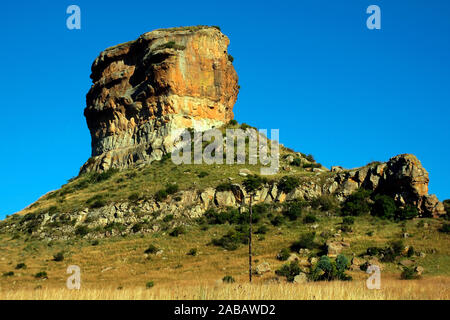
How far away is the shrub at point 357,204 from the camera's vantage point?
4547 centimetres

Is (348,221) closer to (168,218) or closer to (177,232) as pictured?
(177,232)

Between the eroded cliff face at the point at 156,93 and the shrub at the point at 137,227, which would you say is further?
the eroded cliff face at the point at 156,93

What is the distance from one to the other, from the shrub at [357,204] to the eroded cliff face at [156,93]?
26766 millimetres

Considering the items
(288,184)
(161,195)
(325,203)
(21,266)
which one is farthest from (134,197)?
(325,203)

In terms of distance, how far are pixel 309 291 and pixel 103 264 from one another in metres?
25.8

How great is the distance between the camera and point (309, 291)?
15.8m

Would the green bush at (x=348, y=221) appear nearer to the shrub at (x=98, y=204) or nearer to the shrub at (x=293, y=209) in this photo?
the shrub at (x=293, y=209)

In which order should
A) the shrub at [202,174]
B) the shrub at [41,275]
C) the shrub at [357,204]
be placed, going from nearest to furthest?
1. the shrub at [41,275]
2. the shrub at [357,204]
3. the shrub at [202,174]

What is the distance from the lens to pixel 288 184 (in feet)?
164

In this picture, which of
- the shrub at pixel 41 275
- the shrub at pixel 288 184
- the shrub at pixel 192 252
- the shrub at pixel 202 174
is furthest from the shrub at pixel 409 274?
the shrub at pixel 202 174

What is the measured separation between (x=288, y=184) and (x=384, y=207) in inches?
395

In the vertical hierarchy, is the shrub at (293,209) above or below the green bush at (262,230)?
above
